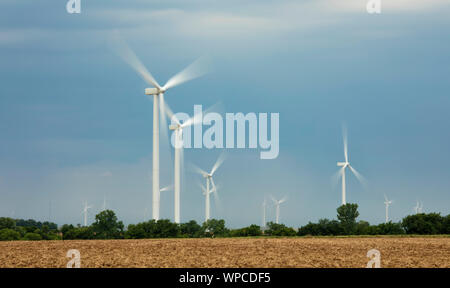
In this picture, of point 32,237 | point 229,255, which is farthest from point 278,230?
point 229,255

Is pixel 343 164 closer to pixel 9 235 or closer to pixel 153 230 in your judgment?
pixel 153 230

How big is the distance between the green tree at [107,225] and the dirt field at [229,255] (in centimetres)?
1511

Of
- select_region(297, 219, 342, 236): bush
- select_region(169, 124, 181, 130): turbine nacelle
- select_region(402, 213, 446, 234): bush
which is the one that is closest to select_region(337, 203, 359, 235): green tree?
select_region(297, 219, 342, 236): bush

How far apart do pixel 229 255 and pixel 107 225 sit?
29.1m

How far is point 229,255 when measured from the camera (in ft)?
145

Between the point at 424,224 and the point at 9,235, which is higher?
the point at 424,224

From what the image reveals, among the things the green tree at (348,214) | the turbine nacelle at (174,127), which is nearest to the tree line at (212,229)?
the green tree at (348,214)

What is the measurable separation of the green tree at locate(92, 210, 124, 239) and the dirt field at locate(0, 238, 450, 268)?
15.1m

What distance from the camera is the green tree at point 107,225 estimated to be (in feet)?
229

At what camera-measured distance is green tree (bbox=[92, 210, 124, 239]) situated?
229 ft

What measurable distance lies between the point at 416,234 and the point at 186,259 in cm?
4363

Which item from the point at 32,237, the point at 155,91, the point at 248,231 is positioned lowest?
the point at 32,237
